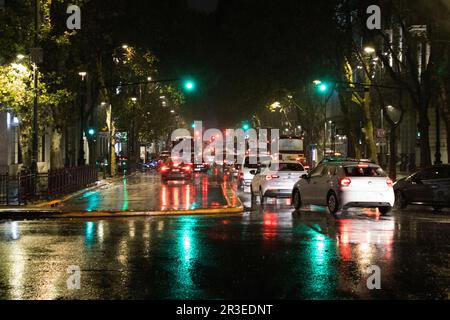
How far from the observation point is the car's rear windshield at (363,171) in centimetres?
2002

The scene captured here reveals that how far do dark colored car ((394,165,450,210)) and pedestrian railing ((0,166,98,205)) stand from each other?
12.7 m

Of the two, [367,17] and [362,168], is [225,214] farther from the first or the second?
[367,17]

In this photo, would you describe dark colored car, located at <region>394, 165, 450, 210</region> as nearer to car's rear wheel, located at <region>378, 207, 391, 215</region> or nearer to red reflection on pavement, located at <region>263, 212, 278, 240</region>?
car's rear wheel, located at <region>378, 207, 391, 215</region>

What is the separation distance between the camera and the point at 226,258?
11.6m

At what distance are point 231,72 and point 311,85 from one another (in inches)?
254

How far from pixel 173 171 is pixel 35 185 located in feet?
60.7

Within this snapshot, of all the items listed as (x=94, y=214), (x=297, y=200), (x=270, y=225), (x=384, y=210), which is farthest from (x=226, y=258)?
(x=297, y=200)

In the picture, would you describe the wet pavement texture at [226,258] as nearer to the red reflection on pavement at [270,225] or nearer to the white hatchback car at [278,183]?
the red reflection on pavement at [270,225]

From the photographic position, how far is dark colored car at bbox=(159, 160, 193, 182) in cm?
4234

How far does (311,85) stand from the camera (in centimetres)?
5281

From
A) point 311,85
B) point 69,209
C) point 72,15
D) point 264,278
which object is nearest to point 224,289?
point 264,278

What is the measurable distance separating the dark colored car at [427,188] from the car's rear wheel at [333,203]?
395cm

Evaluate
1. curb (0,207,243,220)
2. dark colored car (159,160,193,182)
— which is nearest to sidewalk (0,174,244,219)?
curb (0,207,243,220)

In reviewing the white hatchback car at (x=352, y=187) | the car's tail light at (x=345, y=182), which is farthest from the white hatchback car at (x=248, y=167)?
the car's tail light at (x=345, y=182)
